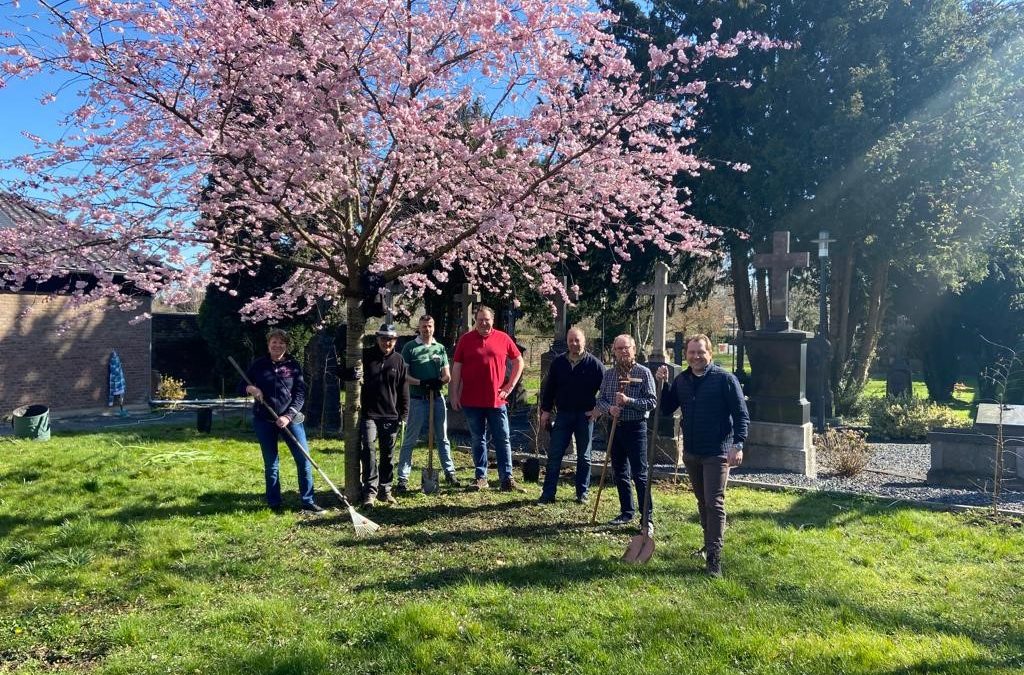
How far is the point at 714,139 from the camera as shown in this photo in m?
14.9

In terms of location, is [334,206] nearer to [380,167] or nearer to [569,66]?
[380,167]

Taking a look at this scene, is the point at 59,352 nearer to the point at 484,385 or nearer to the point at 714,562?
the point at 484,385

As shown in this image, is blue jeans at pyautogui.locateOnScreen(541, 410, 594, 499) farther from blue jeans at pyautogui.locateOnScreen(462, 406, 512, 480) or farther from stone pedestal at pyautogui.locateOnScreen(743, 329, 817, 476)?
stone pedestal at pyautogui.locateOnScreen(743, 329, 817, 476)

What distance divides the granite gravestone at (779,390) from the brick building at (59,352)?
41.2 ft

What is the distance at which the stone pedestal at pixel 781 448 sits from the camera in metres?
8.58

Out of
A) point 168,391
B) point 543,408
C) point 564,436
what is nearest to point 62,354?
point 168,391

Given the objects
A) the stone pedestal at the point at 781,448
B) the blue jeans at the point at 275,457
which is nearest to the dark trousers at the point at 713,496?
the blue jeans at the point at 275,457

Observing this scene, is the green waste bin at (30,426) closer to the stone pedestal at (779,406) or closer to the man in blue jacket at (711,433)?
the man in blue jacket at (711,433)

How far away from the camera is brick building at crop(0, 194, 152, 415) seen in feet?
48.0

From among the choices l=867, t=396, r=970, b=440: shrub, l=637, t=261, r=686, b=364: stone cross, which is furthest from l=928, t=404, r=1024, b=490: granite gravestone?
l=867, t=396, r=970, b=440: shrub

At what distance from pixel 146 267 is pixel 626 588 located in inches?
192

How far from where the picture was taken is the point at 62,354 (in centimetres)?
1557

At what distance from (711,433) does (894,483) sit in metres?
4.68

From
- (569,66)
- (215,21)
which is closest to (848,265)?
(569,66)
